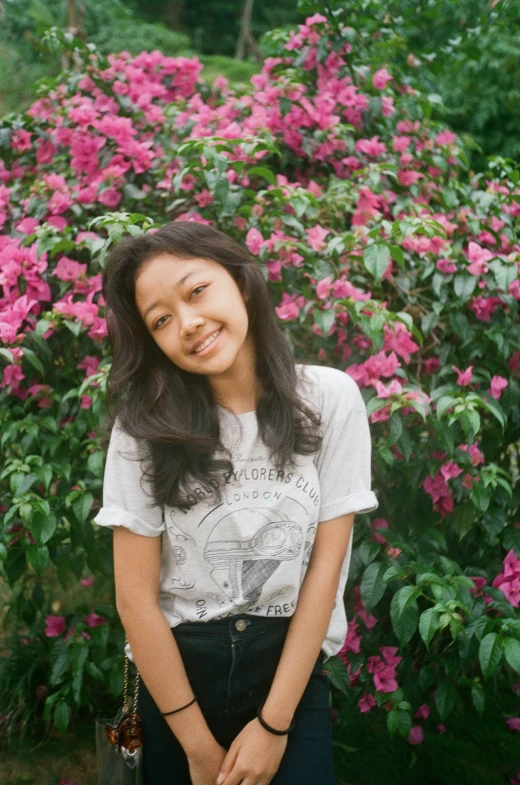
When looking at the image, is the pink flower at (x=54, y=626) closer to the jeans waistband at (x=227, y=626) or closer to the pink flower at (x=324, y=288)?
the jeans waistband at (x=227, y=626)

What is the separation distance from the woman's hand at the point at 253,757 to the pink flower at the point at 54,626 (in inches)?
35.5

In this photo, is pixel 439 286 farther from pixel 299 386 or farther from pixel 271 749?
pixel 271 749

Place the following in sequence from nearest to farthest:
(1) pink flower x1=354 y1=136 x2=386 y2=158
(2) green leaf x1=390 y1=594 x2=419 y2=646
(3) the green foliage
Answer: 1. (2) green leaf x1=390 y1=594 x2=419 y2=646
2. (1) pink flower x1=354 y1=136 x2=386 y2=158
3. (3) the green foliage

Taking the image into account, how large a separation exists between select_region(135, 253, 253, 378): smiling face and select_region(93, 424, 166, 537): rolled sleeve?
0.18 m

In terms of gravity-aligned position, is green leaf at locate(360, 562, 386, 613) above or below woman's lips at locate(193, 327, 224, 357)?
below

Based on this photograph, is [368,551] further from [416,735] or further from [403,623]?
[416,735]

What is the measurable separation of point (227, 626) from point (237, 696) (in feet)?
0.41

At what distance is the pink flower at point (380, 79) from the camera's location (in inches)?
104

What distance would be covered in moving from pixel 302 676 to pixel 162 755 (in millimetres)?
309

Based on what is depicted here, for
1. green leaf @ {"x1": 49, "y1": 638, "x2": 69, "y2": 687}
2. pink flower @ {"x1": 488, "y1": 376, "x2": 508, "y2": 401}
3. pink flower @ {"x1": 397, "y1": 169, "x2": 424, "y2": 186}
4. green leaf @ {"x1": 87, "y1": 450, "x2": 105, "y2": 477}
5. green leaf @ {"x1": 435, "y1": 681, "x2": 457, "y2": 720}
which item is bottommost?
green leaf @ {"x1": 49, "y1": 638, "x2": 69, "y2": 687}

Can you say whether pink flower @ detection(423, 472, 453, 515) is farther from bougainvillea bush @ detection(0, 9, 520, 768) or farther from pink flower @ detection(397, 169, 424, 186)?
pink flower @ detection(397, 169, 424, 186)

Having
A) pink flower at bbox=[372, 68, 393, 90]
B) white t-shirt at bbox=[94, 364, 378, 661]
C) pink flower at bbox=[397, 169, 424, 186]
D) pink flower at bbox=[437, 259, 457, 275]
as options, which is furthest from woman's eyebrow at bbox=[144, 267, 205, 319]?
pink flower at bbox=[372, 68, 393, 90]

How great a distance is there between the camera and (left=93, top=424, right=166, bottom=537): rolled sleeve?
1365 mm

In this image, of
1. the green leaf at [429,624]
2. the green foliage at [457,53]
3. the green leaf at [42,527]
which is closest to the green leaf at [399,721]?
the green leaf at [429,624]
